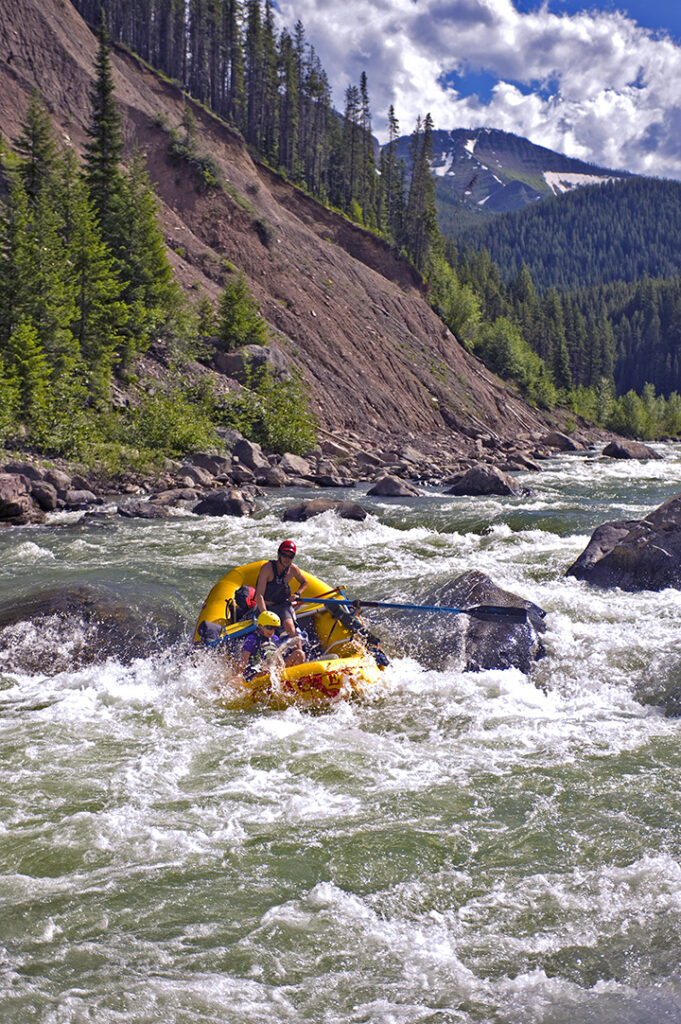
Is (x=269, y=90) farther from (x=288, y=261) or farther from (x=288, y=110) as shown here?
(x=288, y=261)

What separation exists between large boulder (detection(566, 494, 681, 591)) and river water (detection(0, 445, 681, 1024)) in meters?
1.88

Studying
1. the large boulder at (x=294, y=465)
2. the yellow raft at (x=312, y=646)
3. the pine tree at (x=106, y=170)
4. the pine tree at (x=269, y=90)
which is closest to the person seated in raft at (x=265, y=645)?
the yellow raft at (x=312, y=646)

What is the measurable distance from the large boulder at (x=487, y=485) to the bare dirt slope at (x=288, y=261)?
12629mm

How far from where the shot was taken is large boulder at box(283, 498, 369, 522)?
16.6 meters

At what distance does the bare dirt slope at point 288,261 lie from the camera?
38.1 m

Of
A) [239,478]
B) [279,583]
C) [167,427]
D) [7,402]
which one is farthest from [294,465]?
[279,583]

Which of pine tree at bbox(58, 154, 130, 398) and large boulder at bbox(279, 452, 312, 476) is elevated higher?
pine tree at bbox(58, 154, 130, 398)

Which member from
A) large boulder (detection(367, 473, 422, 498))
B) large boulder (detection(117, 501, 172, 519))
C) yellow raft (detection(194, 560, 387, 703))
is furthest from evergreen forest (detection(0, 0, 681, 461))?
yellow raft (detection(194, 560, 387, 703))

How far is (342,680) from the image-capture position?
23.7ft

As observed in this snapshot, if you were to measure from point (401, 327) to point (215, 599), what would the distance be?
4165 centimetres

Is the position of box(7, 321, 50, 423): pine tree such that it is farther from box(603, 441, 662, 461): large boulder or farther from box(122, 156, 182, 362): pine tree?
box(603, 441, 662, 461): large boulder

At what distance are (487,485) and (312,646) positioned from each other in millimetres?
14402

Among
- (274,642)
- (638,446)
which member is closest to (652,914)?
(274,642)

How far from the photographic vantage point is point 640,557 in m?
11.2
